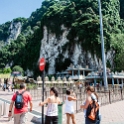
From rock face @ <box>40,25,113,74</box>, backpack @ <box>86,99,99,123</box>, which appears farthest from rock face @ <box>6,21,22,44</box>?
backpack @ <box>86,99,99,123</box>

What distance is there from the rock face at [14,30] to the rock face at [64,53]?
176 ft

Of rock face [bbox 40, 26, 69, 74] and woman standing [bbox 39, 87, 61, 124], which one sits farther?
rock face [bbox 40, 26, 69, 74]

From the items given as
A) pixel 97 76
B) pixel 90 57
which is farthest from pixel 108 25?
pixel 97 76

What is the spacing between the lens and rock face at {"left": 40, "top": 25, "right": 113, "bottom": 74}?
49.9m

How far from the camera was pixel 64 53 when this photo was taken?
179 ft

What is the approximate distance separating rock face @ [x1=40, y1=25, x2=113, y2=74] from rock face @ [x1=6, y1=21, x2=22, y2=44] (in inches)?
2109

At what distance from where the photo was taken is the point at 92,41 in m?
47.0

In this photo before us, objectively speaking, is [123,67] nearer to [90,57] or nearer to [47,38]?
[90,57]

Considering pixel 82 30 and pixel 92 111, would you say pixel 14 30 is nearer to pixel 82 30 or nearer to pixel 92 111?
pixel 82 30

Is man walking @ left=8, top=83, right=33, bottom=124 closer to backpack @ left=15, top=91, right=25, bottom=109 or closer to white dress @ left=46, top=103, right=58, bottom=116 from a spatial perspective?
backpack @ left=15, top=91, right=25, bottom=109

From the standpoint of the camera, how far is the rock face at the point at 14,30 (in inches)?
4277

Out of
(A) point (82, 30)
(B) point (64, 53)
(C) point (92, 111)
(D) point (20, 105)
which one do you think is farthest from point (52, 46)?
(C) point (92, 111)

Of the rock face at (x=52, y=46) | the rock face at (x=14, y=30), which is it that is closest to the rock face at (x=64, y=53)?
the rock face at (x=52, y=46)

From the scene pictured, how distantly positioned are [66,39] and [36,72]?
13.3 metres
